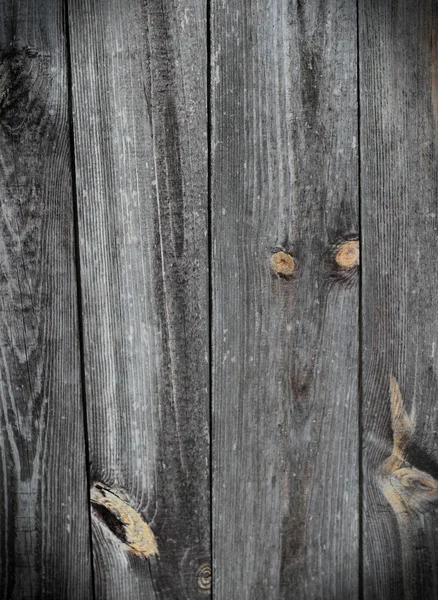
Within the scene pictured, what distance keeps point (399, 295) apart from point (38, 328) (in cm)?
52

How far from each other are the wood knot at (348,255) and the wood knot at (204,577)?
→ 49cm

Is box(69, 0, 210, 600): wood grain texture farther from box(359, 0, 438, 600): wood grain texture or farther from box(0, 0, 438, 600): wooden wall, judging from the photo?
box(359, 0, 438, 600): wood grain texture

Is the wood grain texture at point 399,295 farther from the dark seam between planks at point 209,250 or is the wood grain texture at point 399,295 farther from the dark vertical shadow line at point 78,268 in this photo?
the dark vertical shadow line at point 78,268

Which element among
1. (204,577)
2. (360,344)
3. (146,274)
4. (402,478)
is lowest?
(204,577)

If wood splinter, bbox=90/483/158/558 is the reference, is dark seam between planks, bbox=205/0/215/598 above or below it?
above

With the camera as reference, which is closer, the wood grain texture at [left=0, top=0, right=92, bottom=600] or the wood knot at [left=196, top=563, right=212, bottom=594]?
the wood grain texture at [left=0, top=0, right=92, bottom=600]

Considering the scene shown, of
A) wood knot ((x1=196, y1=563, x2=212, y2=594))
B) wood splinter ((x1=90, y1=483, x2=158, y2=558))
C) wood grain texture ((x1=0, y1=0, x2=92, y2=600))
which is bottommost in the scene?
wood knot ((x1=196, y1=563, x2=212, y2=594))

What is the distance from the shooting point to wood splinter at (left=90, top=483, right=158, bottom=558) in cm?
86

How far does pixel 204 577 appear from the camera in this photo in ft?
2.90

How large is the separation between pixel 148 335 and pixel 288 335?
0.66ft

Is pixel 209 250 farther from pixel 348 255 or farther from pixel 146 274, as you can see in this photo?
pixel 348 255

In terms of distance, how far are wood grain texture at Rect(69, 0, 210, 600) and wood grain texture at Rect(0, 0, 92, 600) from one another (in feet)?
0.08

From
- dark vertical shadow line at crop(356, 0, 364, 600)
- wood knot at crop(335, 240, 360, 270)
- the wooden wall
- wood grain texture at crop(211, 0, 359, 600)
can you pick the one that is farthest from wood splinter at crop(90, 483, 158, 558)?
wood knot at crop(335, 240, 360, 270)

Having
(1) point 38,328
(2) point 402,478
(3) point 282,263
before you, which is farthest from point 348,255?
(1) point 38,328
